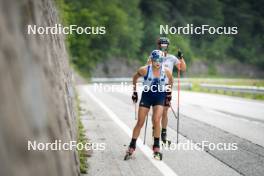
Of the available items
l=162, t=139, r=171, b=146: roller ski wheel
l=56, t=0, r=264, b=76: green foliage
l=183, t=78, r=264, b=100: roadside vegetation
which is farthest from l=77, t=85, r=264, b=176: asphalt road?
l=56, t=0, r=264, b=76: green foliage

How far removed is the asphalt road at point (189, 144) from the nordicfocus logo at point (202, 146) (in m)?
0.02

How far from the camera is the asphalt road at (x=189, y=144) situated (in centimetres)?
701

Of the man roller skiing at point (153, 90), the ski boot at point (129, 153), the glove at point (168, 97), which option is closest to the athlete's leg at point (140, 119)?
the man roller skiing at point (153, 90)

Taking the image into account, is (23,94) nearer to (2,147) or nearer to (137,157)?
(2,147)

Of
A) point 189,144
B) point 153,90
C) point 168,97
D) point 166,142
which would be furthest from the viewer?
point 166,142

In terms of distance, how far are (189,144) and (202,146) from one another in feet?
1.07

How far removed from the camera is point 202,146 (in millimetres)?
8953

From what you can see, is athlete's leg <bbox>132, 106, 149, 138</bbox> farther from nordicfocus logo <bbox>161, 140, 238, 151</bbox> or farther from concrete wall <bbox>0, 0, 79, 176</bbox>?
concrete wall <bbox>0, 0, 79, 176</bbox>

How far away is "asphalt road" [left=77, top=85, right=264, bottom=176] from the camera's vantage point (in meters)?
7.01

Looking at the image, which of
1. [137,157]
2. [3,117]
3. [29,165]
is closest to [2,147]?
[3,117]

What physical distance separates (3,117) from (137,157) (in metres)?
5.62

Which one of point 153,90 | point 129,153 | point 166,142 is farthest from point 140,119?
point 166,142

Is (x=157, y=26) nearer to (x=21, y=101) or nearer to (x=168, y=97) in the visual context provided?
(x=168, y=97)

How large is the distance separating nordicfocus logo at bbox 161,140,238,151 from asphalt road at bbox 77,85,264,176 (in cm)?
2
